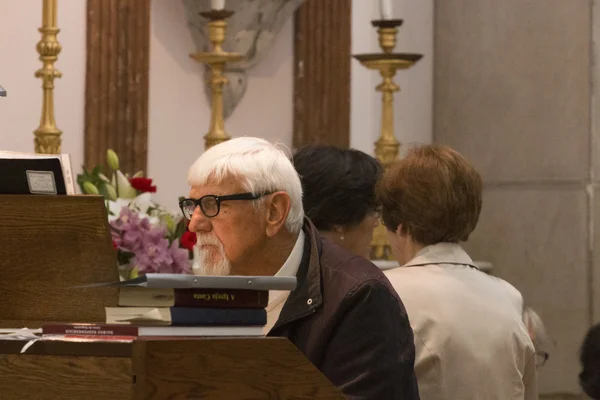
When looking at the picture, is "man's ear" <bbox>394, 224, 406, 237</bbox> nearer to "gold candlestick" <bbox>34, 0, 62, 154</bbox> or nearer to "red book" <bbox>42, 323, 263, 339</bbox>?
"red book" <bbox>42, 323, 263, 339</bbox>

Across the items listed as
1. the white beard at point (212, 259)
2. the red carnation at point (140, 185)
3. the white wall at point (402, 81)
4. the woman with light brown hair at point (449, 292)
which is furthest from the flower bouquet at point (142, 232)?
the white wall at point (402, 81)

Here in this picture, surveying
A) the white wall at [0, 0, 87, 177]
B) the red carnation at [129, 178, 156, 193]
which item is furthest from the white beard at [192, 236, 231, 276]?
the white wall at [0, 0, 87, 177]

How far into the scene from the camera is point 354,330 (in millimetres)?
2740

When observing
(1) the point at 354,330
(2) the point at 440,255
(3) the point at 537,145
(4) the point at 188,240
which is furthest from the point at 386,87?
(1) the point at 354,330

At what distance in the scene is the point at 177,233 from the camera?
4.34 metres

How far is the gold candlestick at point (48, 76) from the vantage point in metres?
4.96

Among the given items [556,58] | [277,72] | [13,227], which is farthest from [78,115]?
[13,227]

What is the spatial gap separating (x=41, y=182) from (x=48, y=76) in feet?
6.31

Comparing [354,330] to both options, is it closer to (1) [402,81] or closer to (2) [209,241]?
(2) [209,241]

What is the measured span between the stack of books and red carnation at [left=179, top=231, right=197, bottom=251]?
188 centimetres

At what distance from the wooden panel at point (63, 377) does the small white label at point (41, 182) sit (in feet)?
2.53

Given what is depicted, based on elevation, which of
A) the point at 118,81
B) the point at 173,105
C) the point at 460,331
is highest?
the point at 118,81

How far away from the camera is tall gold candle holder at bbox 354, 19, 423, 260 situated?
5.80m

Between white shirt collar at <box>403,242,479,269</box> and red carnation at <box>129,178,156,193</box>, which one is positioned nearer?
white shirt collar at <box>403,242,479,269</box>
